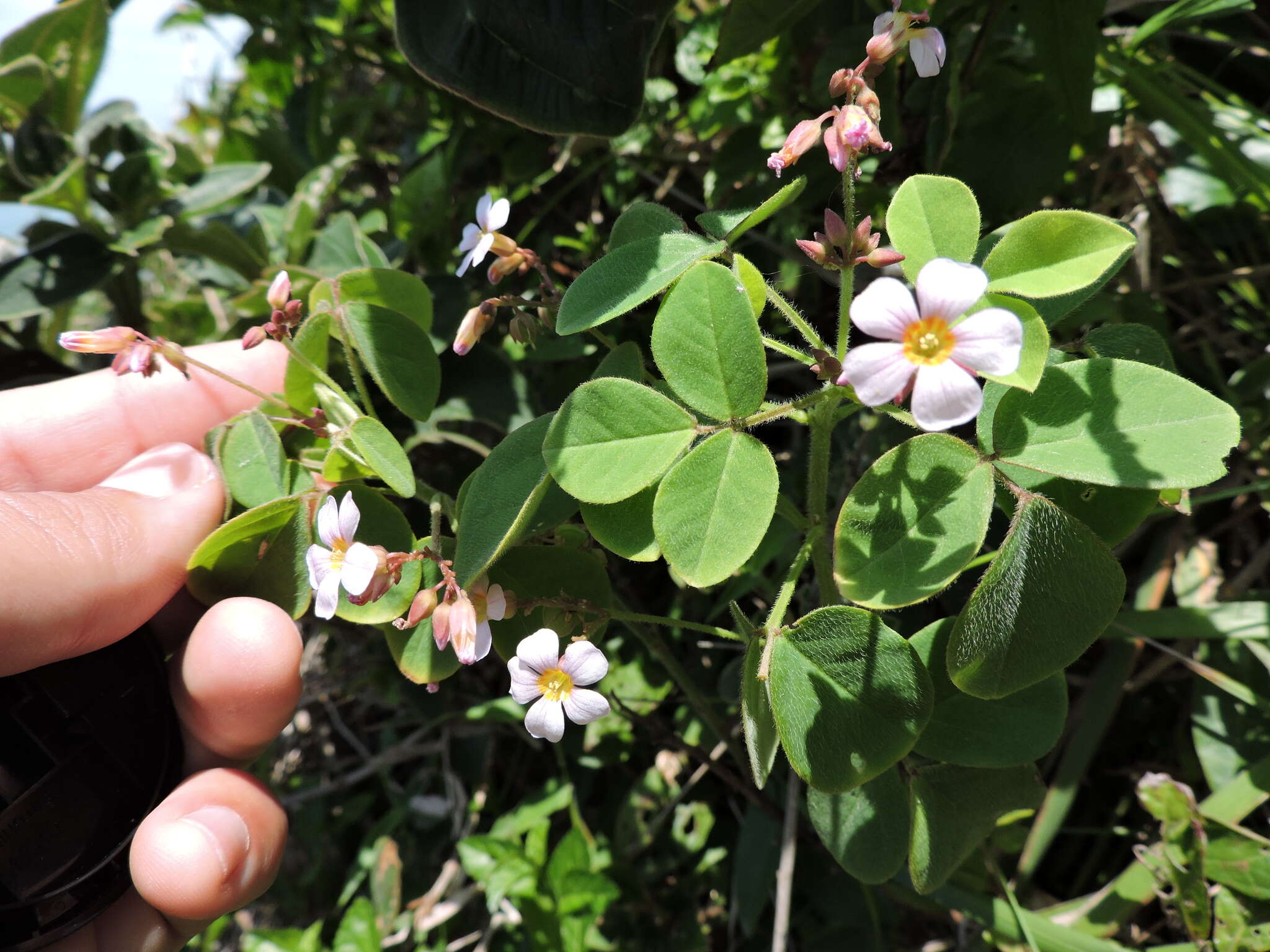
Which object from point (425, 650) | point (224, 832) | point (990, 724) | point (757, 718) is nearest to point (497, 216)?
point (425, 650)


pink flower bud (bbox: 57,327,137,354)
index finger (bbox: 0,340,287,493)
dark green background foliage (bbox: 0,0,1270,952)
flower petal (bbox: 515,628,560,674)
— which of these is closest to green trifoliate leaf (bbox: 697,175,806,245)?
dark green background foliage (bbox: 0,0,1270,952)

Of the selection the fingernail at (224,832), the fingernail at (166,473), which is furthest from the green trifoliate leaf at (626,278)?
the fingernail at (224,832)

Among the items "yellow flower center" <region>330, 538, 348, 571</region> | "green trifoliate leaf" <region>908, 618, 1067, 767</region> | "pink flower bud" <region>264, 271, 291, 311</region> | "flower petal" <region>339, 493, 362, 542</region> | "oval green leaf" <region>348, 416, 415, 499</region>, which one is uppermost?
"pink flower bud" <region>264, 271, 291, 311</region>

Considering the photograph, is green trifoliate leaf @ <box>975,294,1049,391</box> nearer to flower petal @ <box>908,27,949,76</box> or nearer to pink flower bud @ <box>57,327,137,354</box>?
flower petal @ <box>908,27,949,76</box>

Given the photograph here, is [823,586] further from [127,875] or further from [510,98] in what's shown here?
[127,875]

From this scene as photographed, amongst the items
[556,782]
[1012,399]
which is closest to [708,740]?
[556,782]

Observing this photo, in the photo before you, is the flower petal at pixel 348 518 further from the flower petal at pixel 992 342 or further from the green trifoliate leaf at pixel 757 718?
the flower petal at pixel 992 342
